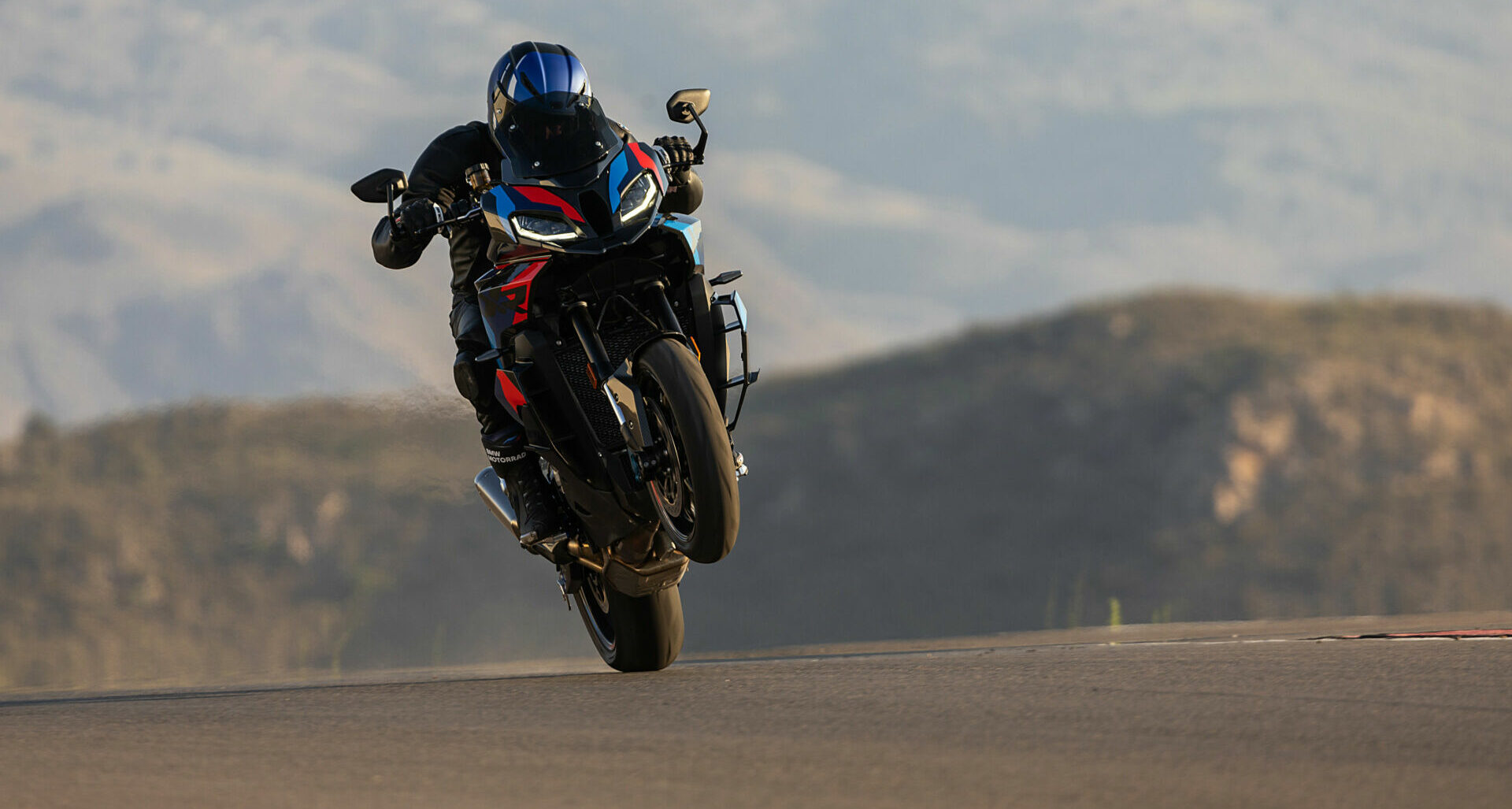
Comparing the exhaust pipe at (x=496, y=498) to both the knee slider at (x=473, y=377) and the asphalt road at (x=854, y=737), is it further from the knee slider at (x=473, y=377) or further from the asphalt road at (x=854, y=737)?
the asphalt road at (x=854, y=737)

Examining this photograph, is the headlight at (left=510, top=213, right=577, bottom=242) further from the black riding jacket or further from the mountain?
the mountain

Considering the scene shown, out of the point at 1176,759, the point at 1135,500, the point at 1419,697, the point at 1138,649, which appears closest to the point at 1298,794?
the point at 1176,759

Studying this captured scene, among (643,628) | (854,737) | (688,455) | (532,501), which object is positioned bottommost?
(854,737)

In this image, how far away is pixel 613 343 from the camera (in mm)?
7820

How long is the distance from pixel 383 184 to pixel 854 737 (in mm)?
4036

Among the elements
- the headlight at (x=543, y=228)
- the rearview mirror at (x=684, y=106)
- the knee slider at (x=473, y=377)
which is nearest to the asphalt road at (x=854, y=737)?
the knee slider at (x=473, y=377)

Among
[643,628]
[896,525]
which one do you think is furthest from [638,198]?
[896,525]

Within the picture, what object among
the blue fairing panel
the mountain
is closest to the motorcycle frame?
the blue fairing panel

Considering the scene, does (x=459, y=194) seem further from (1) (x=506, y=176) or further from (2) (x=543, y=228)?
(2) (x=543, y=228)

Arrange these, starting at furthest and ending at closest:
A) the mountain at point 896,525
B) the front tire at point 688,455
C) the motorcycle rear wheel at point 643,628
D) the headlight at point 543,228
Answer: the mountain at point 896,525, the motorcycle rear wheel at point 643,628, the headlight at point 543,228, the front tire at point 688,455

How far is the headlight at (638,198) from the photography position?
7.72 metres

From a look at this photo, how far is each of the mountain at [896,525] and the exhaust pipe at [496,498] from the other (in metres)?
58.3

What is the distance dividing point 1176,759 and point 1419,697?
150 centimetres

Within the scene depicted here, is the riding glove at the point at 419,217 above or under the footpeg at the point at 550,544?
above
